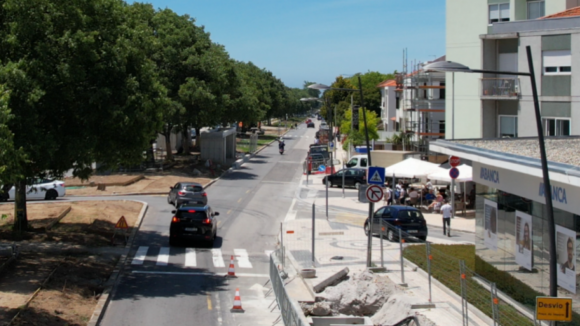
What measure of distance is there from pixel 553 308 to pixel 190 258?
50.1 feet

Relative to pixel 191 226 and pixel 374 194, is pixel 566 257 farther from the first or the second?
pixel 191 226

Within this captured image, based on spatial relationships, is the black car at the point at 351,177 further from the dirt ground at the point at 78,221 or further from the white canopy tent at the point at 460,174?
the dirt ground at the point at 78,221

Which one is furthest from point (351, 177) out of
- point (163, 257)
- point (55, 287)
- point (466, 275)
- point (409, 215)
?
point (55, 287)

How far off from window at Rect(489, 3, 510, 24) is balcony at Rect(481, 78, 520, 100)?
701cm

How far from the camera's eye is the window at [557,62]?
1112 inches

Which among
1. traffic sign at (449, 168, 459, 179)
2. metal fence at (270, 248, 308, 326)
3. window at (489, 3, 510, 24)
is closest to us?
metal fence at (270, 248, 308, 326)

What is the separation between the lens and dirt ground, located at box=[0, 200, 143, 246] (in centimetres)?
2406

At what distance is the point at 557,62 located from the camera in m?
28.7

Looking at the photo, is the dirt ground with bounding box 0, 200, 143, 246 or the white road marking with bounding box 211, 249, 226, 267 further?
the dirt ground with bounding box 0, 200, 143, 246

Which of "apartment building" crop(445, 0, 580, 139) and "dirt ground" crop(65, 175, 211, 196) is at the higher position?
"apartment building" crop(445, 0, 580, 139)

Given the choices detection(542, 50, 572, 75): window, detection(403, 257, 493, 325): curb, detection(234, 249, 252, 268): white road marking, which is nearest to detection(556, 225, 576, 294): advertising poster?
detection(403, 257, 493, 325): curb

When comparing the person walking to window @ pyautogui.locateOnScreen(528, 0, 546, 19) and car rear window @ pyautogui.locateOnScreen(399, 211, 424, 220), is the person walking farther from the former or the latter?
window @ pyautogui.locateOnScreen(528, 0, 546, 19)

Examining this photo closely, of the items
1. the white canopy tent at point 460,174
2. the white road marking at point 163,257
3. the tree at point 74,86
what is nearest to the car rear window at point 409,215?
the white canopy tent at point 460,174

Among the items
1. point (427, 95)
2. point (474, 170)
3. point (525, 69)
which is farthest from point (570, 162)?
point (427, 95)
